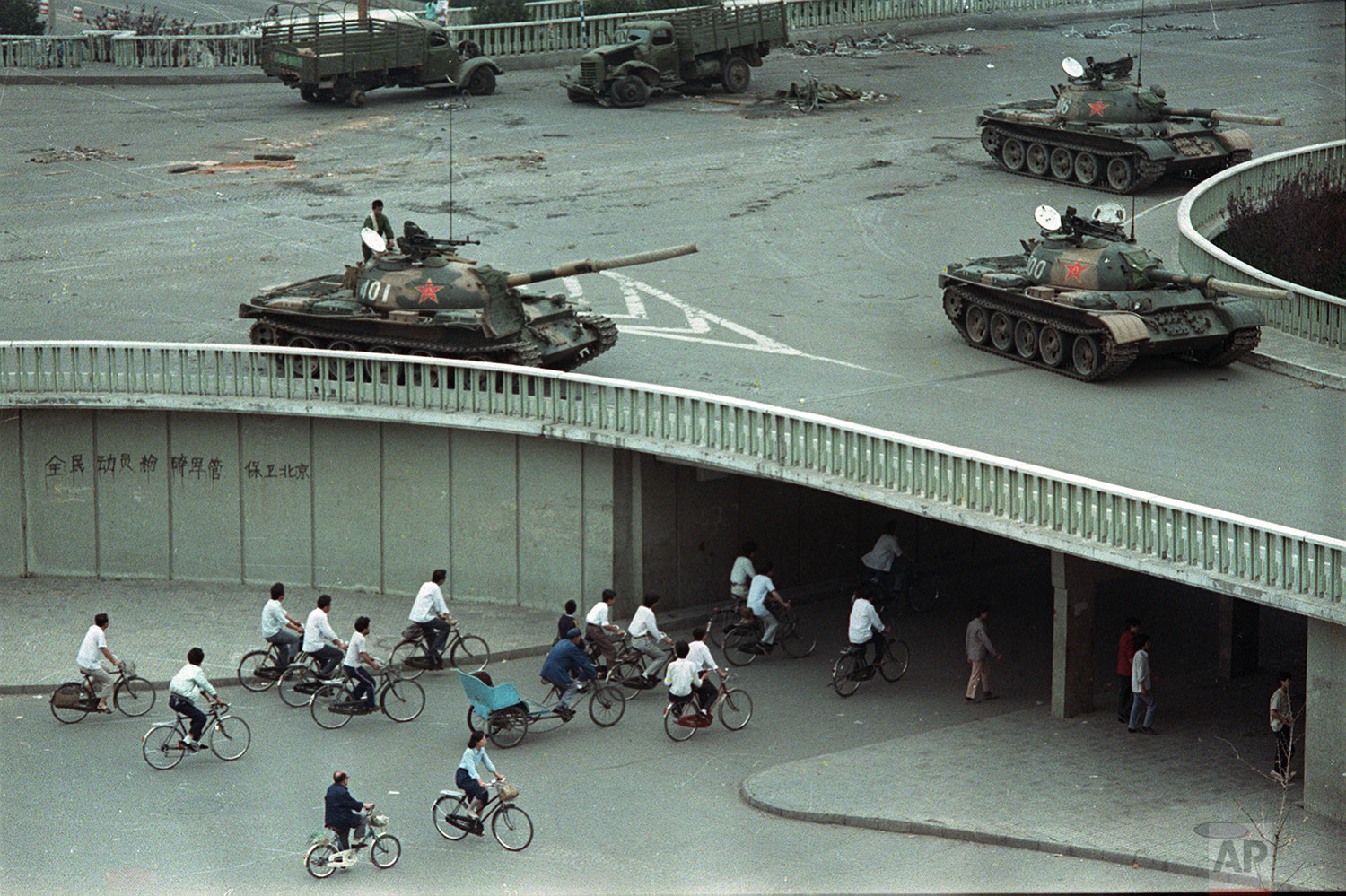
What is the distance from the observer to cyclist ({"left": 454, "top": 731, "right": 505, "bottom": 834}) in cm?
2322

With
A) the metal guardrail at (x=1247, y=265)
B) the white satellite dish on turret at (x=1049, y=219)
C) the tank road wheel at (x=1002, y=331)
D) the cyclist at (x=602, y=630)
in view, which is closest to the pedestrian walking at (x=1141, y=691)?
the cyclist at (x=602, y=630)

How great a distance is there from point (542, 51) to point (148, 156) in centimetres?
1546

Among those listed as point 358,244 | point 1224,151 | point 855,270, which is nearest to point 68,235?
point 358,244

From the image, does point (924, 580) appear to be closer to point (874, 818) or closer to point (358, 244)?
point (874, 818)

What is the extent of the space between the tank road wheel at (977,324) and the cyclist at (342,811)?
1604cm

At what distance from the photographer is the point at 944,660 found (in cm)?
2991

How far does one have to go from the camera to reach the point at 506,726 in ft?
87.1

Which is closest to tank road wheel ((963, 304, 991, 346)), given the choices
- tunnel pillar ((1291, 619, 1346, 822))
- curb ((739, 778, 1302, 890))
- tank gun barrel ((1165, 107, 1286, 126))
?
tunnel pillar ((1291, 619, 1346, 822))

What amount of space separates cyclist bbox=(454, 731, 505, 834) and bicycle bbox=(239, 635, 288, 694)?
585cm

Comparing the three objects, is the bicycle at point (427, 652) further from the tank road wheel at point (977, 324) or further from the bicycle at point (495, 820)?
the tank road wheel at point (977, 324)

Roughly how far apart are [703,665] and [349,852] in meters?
5.90

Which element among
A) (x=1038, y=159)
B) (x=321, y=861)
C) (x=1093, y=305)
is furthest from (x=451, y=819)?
(x=1038, y=159)

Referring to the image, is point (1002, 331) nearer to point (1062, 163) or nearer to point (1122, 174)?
point (1122, 174)

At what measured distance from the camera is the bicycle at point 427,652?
28641 mm
